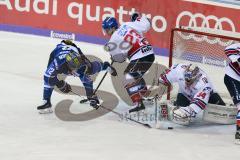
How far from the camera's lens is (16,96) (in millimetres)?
6586

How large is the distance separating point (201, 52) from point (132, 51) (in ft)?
3.45

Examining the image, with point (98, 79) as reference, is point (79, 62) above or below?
above

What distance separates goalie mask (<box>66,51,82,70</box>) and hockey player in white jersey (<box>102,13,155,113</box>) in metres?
0.38

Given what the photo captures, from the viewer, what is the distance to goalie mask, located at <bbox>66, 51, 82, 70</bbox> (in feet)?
19.7

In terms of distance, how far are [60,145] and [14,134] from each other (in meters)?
0.49

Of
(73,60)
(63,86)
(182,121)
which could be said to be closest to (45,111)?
(63,86)

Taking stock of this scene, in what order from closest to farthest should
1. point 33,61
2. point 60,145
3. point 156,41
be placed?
point 60,145 → point 33,61 → point 156,41

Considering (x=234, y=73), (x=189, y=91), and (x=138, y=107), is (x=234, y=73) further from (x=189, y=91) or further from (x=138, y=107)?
(x=138, y=107)

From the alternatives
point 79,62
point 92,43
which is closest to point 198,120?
point 79,62

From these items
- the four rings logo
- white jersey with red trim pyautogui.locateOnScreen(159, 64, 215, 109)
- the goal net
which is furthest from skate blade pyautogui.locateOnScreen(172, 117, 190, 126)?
the four rings logo

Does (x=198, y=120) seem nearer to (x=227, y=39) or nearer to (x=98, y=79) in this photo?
(x=227, y=39)

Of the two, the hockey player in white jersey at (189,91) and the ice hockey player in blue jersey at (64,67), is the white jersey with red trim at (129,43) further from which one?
the hockey player in white jersey at (189,91)

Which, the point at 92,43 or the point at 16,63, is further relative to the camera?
the point at 92,43

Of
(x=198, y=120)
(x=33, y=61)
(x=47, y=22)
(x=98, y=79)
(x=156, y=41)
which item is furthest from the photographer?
(x=47, y=22)
